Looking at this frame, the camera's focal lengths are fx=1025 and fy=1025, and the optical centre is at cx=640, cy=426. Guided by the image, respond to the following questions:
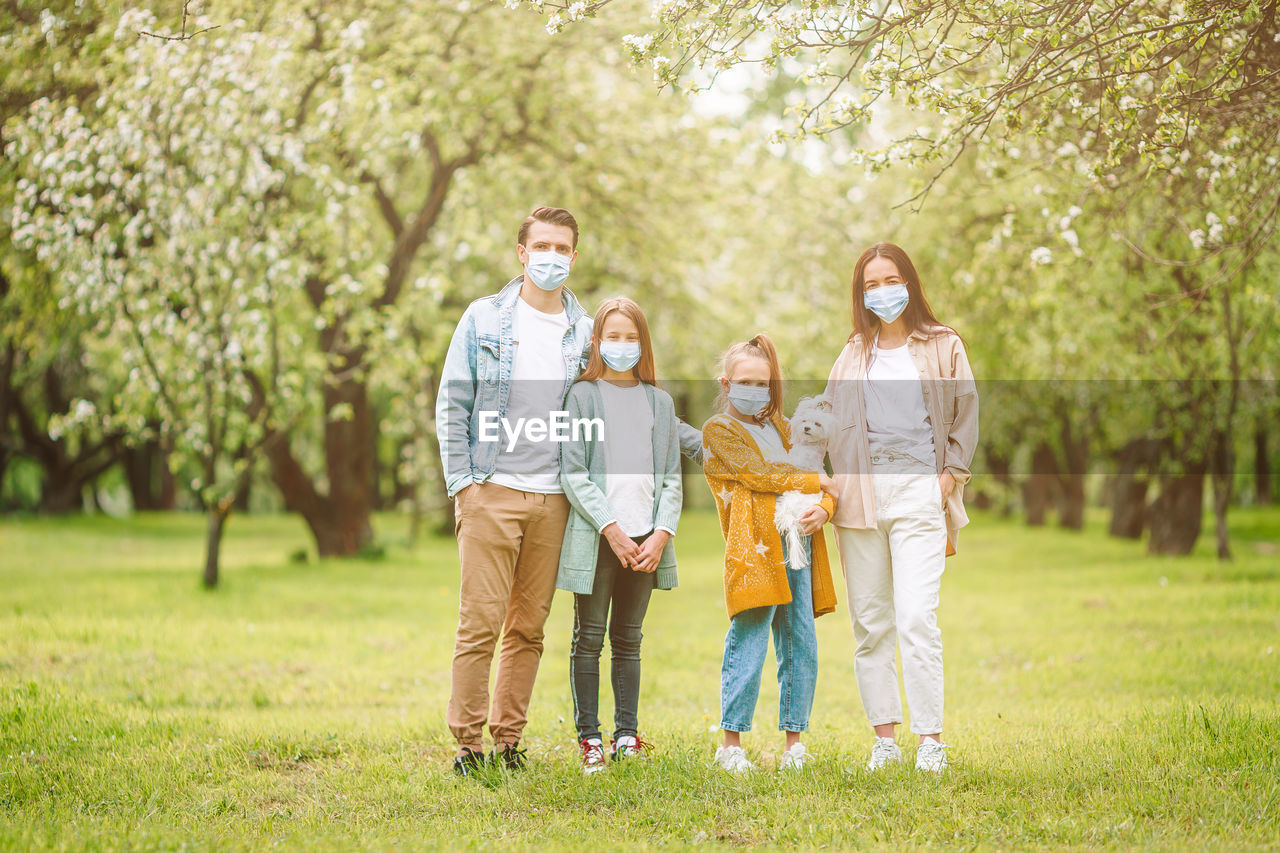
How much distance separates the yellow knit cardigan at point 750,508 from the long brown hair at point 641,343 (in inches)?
15.7

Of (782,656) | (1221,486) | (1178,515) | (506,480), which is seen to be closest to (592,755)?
(782,656)

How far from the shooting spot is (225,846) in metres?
3.76

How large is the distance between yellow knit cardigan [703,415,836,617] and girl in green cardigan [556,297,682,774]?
9.0 inches

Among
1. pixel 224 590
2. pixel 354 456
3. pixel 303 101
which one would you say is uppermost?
pixel 303 101

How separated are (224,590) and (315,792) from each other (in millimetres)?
7714

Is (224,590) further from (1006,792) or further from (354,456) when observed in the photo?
(1006,792)

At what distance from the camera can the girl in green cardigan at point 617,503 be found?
4.57m

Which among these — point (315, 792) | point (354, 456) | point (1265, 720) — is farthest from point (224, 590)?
point (1265, 720)

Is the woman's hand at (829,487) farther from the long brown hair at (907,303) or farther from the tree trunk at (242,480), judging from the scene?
the tree trunk at (242,480)

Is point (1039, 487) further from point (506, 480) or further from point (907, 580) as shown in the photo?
point (506, 480)

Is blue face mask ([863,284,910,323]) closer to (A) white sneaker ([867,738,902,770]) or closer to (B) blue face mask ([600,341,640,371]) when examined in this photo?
(B) blue face mask ([600,341,640,371])

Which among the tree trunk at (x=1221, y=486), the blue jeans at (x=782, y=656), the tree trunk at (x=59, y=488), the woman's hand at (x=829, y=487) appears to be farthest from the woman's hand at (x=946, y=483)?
the tree trunk at (x=59, y=488)

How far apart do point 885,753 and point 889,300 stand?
2.07 m

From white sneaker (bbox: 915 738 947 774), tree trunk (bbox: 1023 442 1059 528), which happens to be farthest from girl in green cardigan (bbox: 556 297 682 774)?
tree trunk (bbox: 1023 442 1059 528)
